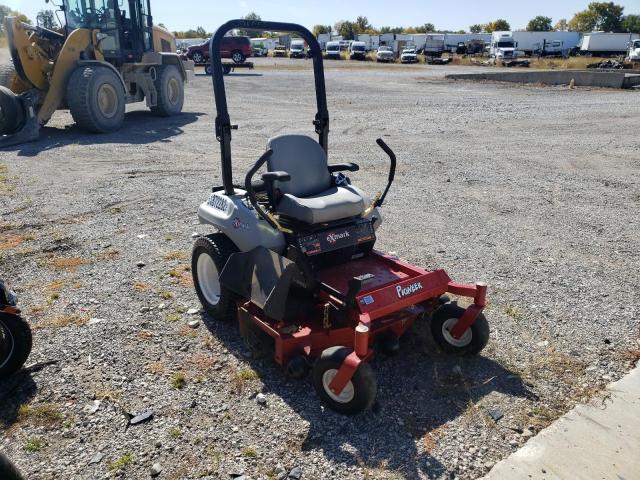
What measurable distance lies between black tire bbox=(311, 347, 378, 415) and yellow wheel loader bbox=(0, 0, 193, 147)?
31.6 ft

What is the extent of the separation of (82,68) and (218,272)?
900 cm

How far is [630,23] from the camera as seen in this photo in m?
82.3

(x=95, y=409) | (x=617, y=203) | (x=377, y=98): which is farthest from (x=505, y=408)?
(x=377, y=98)

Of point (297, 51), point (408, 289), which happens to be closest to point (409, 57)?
point (297, 51)

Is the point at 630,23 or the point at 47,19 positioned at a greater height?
the point at 630,23

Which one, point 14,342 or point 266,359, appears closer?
point 14,342

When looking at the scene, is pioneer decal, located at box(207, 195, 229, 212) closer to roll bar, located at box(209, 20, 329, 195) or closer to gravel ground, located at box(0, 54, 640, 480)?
roll bar, located at box(209, 20, 329, 195)

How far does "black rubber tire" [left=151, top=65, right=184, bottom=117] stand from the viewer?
13.6 metres

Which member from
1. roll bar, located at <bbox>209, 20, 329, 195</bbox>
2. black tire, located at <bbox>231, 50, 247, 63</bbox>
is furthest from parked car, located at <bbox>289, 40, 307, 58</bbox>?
roll bar, located at <bbox>209, 20, 329, 195</bbox>

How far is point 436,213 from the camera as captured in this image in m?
6.77

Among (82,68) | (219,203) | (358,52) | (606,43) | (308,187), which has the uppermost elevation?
(606,43)

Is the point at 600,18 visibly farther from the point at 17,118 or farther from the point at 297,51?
the point at 17,118

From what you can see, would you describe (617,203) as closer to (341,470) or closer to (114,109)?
(341,470)

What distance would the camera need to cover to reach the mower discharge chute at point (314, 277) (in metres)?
3.23
